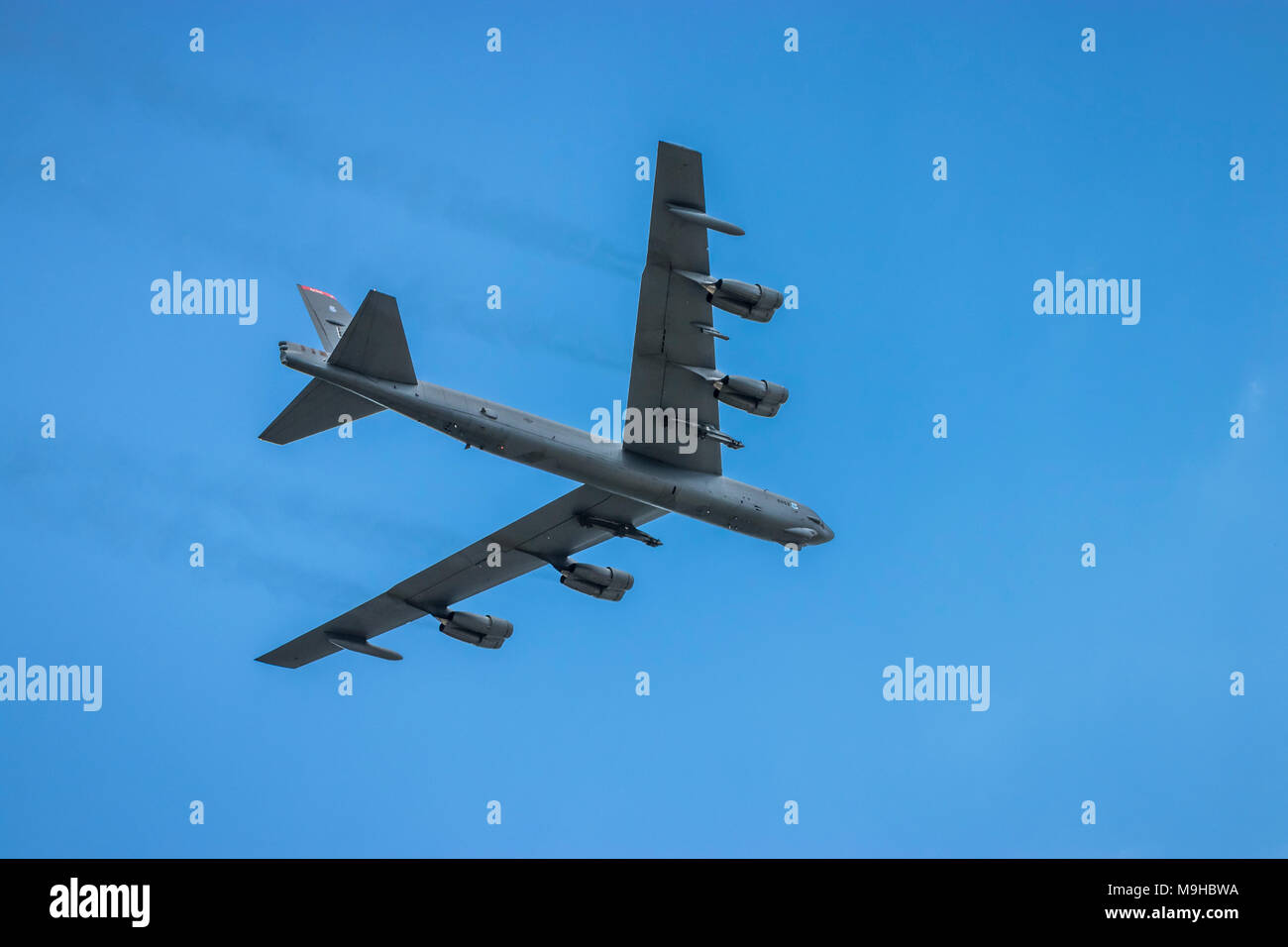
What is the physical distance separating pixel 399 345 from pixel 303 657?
42.1 feet

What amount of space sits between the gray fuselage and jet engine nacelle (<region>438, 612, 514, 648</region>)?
22.3ft

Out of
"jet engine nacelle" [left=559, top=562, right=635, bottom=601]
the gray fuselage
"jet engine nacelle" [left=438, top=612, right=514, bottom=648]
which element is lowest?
"jet engine nacelle" [left=438, top=612, right=514, bottom=648]

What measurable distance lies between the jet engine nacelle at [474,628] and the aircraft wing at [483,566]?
0.19 meters

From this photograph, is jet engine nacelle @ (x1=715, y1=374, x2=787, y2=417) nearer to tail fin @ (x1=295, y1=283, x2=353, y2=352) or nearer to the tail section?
the tail section

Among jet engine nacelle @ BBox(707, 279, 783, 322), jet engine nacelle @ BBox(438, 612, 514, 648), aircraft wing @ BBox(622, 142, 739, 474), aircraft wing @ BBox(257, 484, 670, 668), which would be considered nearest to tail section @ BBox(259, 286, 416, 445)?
aircraft wing @ BBox(622, 142, 739, 474)

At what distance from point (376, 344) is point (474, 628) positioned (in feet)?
35.0

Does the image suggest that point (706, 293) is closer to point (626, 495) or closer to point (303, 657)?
point (626, 495)

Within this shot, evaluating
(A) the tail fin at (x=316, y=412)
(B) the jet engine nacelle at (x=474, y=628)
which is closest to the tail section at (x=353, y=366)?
(A) the tail fin at (x=316, y=412)

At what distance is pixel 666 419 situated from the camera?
3388 cm

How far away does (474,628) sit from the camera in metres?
38.9

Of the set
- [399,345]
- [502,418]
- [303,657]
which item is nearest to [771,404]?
[502,418]

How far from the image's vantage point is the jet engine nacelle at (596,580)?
37.1 m

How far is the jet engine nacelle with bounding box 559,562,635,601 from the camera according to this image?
122ft

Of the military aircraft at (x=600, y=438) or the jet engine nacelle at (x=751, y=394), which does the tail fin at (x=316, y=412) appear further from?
the jet engine nacelle at (x=751, y=394)
